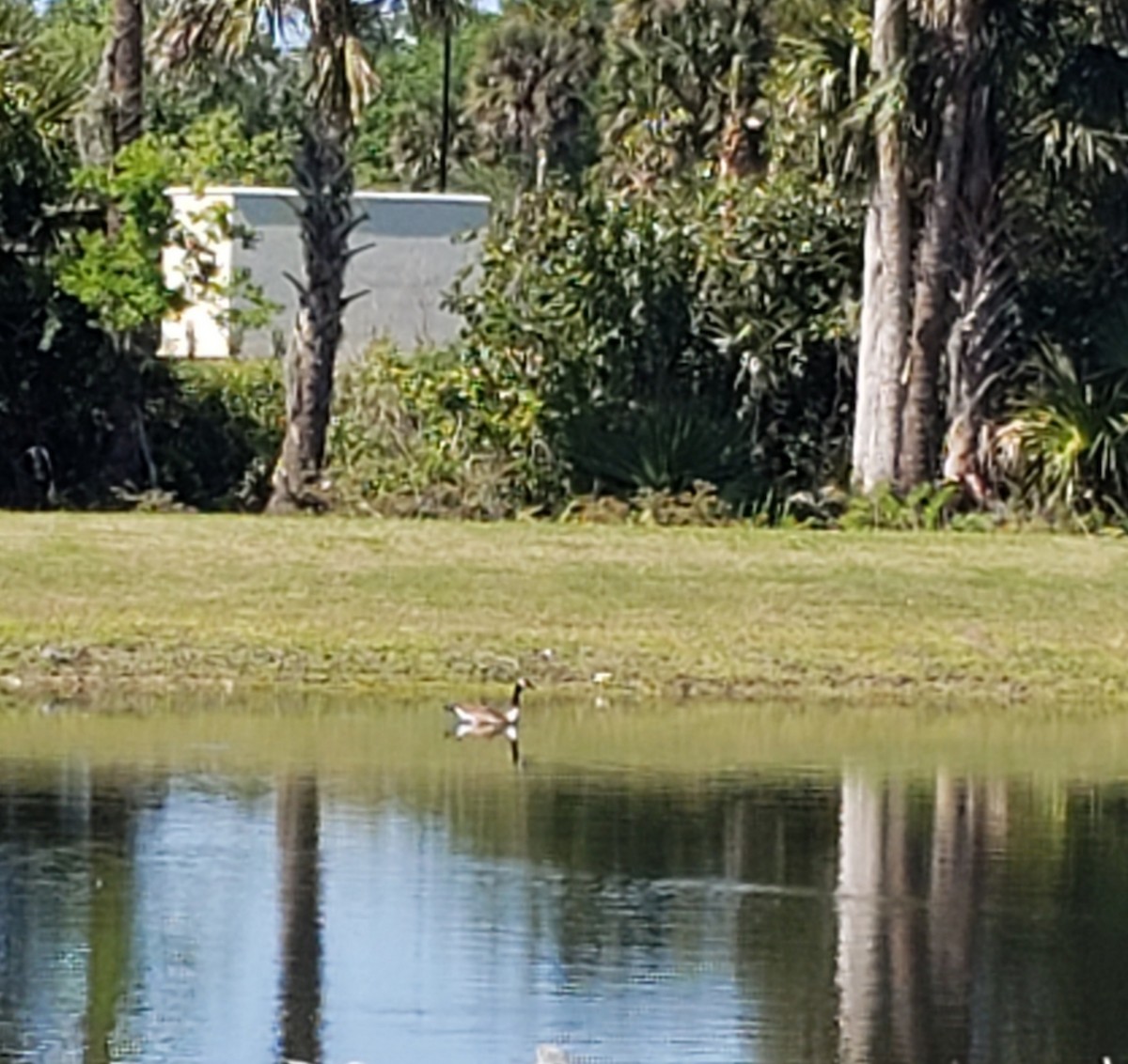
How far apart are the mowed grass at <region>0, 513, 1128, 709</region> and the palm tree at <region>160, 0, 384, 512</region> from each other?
14.4ft

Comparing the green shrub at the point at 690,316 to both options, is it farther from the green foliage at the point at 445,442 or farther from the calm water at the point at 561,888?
the calm water at the point at 561,888

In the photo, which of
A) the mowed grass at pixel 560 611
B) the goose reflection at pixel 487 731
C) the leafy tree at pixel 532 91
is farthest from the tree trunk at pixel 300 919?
the leafy tree at pixel 532 91

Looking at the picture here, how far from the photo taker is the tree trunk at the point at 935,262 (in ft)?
90.0

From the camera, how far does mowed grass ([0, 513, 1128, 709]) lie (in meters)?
19.4

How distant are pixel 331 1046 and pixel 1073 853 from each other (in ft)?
17.0

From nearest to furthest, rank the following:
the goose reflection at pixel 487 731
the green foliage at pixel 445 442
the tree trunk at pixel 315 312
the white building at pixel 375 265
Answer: the goose reflection at pixel 487 731 < the tree trunk at pixel 315 312 < the green foliage at pixel 445 442 < the white building at pixel 375 265

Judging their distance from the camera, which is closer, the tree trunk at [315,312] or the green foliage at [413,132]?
the tree trunk at [315,312]

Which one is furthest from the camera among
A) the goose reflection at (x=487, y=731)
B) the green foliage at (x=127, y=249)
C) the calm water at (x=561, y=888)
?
the green foliage at (x=127, y=249)

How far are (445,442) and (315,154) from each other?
2989mm

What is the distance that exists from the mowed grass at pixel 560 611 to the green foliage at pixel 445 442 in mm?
4755

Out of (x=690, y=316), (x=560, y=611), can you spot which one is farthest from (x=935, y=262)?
(x=560, y=611)

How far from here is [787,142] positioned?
3167 centimetres

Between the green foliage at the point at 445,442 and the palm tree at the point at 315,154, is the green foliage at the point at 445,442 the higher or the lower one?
the lower one

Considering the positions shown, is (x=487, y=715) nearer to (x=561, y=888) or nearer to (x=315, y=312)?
(x=561, y=888)
